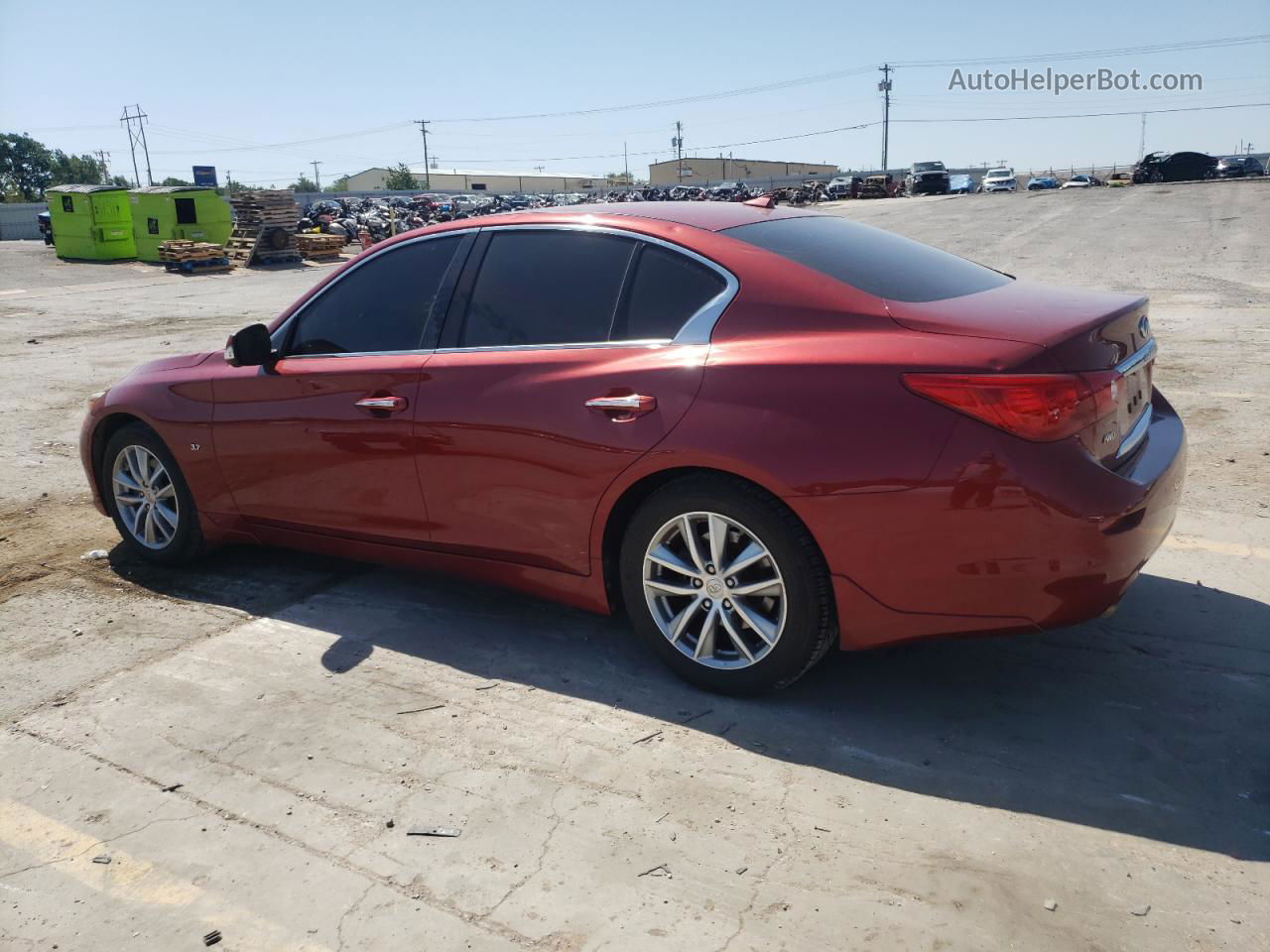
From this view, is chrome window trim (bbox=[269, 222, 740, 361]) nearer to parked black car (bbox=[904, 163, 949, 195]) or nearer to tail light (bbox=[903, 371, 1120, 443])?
tail light (bbox=[903, 371, 1120, 443])

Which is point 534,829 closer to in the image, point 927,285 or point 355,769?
point 355,769

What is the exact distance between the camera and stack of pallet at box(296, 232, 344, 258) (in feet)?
104

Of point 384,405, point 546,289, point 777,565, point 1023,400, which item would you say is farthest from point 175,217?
point 1023,400

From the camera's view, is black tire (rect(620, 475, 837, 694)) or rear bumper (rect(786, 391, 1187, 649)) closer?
rear bumper (rect(786, 391, 1187, 649))

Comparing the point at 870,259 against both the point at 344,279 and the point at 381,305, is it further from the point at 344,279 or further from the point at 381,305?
the point at 344,279

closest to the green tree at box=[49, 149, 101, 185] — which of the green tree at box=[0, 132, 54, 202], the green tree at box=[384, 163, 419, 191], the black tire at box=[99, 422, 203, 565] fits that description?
the green tree at box=[0, 132, 54, 202]

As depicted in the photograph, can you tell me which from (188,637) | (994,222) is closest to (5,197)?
(994,222)

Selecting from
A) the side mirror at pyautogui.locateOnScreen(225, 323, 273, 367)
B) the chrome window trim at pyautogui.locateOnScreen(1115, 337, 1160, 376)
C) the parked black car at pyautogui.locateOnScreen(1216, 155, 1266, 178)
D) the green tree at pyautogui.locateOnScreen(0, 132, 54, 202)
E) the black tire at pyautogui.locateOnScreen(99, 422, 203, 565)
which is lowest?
the black tire at pyautogui.locateOnScreen(99, 422, 203, 565)

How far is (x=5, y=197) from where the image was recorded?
277ft

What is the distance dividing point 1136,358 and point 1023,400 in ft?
2.42

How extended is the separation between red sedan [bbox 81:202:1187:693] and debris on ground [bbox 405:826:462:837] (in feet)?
3.37

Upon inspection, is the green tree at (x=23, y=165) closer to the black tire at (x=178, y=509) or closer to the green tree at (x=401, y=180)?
the green tree at (x=401, y=180)

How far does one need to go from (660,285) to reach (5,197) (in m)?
98.1

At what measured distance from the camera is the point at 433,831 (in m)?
2.91
